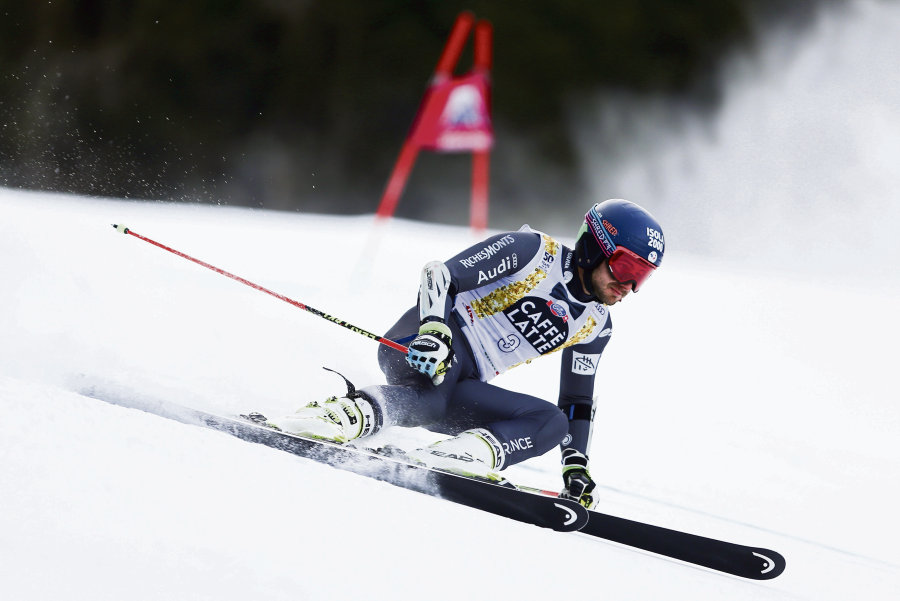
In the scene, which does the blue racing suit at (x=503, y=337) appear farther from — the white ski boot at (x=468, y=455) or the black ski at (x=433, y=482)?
the black ski at (x=433, y=482)

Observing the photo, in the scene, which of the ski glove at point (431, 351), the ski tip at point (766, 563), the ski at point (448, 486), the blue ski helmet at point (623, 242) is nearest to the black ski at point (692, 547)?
the ski tip at point (766, 563)

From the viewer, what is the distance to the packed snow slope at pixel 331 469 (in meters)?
1.80

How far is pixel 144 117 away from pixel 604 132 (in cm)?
616

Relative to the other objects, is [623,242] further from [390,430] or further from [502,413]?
[390,430]

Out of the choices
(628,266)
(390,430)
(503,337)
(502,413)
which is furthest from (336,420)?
(390,430)

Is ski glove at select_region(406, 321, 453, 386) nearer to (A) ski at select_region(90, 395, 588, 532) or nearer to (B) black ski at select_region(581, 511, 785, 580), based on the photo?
(A) ski at select_region(90, 395, 588, 532)

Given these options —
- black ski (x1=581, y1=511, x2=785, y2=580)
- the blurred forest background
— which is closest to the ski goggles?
black ski (x1=581, y1=511, x2=785, y2=580)

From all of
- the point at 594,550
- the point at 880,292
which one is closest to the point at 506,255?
the point at 594,550

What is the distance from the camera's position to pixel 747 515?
378 cm

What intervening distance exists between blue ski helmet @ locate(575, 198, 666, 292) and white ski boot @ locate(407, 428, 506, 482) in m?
0.65

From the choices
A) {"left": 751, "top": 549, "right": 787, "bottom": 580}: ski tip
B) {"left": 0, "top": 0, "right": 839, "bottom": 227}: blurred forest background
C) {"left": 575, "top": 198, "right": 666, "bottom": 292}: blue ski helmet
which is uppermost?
{"left": 0, "top": 0, "right": 839, "bottom": 227}: blurred forest background

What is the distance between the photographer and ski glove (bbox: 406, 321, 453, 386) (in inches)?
103

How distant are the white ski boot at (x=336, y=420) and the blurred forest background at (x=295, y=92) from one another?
8.78 m

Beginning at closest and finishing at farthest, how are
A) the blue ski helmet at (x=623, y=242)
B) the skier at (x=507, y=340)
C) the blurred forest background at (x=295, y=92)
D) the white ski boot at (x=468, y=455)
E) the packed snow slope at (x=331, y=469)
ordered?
the packed snow slope at (x=331, y=469), the white ski boot at (x=468, y=455), the skier at (x=507, y=340), the blue ski helmet at (x=623, y=242), the blurred forest background at (x=295, y=92)
